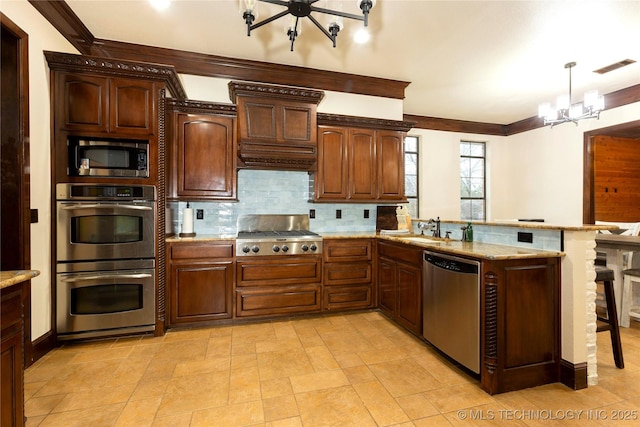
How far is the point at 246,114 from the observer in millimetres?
3262

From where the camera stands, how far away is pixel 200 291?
9.98ft

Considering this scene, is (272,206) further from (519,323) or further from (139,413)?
(519,323)

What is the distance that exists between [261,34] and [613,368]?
4.20 m

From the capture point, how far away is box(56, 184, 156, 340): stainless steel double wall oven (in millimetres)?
2592

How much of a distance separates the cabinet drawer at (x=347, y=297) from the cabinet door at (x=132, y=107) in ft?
8.22

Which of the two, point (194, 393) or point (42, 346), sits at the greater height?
point (42, 346)

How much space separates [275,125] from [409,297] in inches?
91.2

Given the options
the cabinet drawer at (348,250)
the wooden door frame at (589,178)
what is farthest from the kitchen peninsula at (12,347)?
the wooden door frame at (589,178)

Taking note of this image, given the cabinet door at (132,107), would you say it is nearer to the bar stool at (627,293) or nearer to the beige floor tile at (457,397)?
the beige floor tile at (457,397)

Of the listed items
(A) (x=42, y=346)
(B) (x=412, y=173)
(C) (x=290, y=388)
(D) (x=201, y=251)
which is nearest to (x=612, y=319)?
(C) (x=290, y=388)

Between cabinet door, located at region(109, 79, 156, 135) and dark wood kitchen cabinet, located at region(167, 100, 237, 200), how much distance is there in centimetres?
38

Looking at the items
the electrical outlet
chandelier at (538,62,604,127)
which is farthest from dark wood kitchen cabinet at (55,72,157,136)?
chandelier at (538,62,604,127)

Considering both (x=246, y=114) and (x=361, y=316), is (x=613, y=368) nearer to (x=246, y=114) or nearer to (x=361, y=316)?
(x=361, y=316)

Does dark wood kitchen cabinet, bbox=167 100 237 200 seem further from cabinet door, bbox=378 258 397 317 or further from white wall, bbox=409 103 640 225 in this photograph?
white wall, bbox=409 103 640 225
